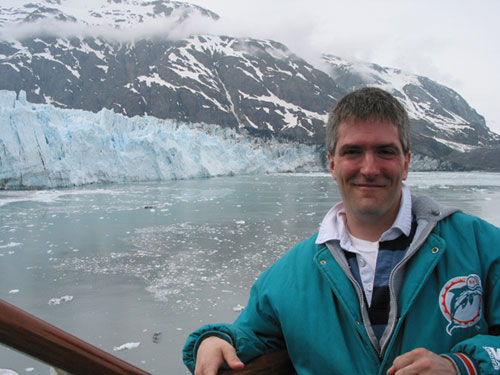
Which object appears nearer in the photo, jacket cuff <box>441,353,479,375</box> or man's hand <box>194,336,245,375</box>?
jacket cuff <box>441,353,479,375</box>

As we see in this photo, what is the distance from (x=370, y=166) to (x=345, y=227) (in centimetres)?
26

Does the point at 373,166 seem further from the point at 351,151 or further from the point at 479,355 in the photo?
the point at 479,355

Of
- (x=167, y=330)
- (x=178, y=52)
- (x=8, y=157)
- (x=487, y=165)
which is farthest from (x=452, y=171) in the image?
(x=178, y=52)

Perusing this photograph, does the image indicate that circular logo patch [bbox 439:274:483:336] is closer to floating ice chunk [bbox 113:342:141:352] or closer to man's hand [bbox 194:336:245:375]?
man's hand [bbox 194:336:245:375]

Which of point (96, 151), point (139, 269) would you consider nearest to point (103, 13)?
point (96, 151)

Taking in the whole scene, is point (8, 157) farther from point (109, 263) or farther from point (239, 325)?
point (239, 325)

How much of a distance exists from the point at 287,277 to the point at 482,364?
59 centimetres

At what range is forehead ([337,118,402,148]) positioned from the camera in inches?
48.0

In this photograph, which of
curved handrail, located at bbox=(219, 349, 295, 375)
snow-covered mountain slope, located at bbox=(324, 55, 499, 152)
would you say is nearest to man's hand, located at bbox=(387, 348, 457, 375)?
curved handrail, located at bbox=(219, 349, 295, 375)

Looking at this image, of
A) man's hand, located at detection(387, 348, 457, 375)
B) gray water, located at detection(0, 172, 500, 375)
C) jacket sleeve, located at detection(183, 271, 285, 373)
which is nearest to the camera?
man's hand, located at detection(387, 348, 457, 375)

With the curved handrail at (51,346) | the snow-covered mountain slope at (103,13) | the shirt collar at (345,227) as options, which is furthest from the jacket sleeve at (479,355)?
the snow-covered mountain slope at (103,13)

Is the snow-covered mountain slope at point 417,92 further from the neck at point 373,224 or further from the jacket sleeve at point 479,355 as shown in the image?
the jacket sleeve at point 479,355

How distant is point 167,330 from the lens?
11.4 ft

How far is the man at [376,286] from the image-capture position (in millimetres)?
1026
